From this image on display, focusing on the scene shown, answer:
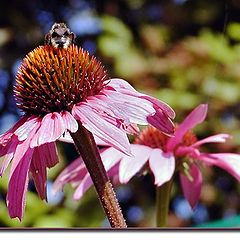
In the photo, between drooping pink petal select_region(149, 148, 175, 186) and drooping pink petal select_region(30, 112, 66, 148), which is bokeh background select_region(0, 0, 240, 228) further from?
drooping pink petal select_region(30, 112, 66, 148)

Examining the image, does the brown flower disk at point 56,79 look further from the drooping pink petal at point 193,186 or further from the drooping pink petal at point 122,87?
the drooping pink petal at point 193,186

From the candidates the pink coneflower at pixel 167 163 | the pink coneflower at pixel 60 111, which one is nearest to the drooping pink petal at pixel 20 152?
the pink coneflower at pixel 60 111

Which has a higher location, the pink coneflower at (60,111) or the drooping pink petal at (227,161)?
the pink coneflower at (60,111)

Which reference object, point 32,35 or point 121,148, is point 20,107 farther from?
point 32,35

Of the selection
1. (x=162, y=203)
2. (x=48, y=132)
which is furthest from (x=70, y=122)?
(x=162, y=203)

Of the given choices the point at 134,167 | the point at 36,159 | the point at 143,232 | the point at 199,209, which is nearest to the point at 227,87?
the point at 199,209
